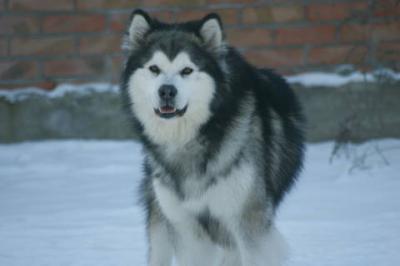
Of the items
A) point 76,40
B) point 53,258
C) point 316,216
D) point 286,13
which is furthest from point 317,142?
point 53,258

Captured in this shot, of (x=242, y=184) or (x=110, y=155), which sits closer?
(x=242, y=184)

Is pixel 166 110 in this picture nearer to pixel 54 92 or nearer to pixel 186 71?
pixel 186 71

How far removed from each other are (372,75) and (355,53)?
224mm

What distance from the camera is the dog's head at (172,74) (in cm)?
334

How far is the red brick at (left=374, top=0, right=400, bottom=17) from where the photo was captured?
5.98 m

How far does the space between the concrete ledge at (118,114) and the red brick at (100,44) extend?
35cm

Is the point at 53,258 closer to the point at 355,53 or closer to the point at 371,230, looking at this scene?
the point at 371,230

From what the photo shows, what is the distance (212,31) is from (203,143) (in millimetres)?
514

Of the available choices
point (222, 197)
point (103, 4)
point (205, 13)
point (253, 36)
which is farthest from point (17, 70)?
point (222, 197)

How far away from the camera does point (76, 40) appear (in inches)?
242

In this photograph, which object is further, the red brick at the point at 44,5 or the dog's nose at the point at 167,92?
the red brick at the point at 44,5

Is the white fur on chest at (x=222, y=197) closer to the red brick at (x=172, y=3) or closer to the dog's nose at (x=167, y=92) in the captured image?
Result: the dog's nose at (x=167, y=92)

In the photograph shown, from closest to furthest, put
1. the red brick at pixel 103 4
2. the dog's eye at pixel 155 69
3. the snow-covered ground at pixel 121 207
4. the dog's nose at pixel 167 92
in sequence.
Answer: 1. the dog's nose at pixel 167 92
2. the dog's eye at pixel 155 69
3. the snow-covered ground at pixel 121 207
4. the red brick at pixel 103 4

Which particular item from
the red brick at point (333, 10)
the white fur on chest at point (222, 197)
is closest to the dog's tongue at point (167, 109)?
the white fur on chest at point (222, 197)
